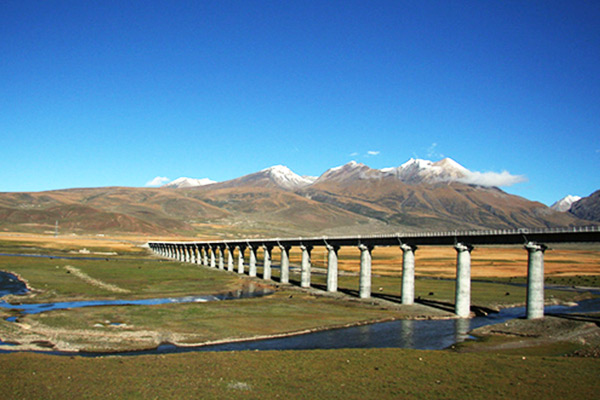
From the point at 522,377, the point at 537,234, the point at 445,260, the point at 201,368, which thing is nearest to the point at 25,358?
the point at 201,368

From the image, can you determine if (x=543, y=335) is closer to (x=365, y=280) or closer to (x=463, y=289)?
(x=463, y=289)

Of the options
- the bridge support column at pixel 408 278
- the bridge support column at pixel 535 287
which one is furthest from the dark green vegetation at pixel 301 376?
the bridge support column at pixel 408 278

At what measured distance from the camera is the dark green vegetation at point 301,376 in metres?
30.4

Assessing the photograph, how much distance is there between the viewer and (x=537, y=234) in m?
61.3

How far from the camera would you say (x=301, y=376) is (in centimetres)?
3453

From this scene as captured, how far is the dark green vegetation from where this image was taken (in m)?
30.4

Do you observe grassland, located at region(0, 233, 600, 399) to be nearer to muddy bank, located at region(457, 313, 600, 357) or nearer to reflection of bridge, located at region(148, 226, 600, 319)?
muddy bank, located at region(457, 313, 600, 357)

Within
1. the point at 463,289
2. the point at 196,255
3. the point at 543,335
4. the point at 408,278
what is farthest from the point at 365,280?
the point at 196,255

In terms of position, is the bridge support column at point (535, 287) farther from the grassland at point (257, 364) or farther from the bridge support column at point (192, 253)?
the bridge support column at point (192, 253)

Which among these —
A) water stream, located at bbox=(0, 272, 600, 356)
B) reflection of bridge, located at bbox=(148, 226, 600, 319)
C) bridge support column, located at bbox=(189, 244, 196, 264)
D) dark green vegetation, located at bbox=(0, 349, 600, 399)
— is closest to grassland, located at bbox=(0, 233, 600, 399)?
dark green vegetation, located at bbox=(0, 349, 600, 399)

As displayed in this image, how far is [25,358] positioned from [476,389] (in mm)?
31984

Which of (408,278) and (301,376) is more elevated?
(408,278)

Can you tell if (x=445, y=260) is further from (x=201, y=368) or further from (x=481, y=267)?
(x=201, y=368)

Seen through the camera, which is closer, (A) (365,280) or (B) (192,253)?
(A) (365,280)
